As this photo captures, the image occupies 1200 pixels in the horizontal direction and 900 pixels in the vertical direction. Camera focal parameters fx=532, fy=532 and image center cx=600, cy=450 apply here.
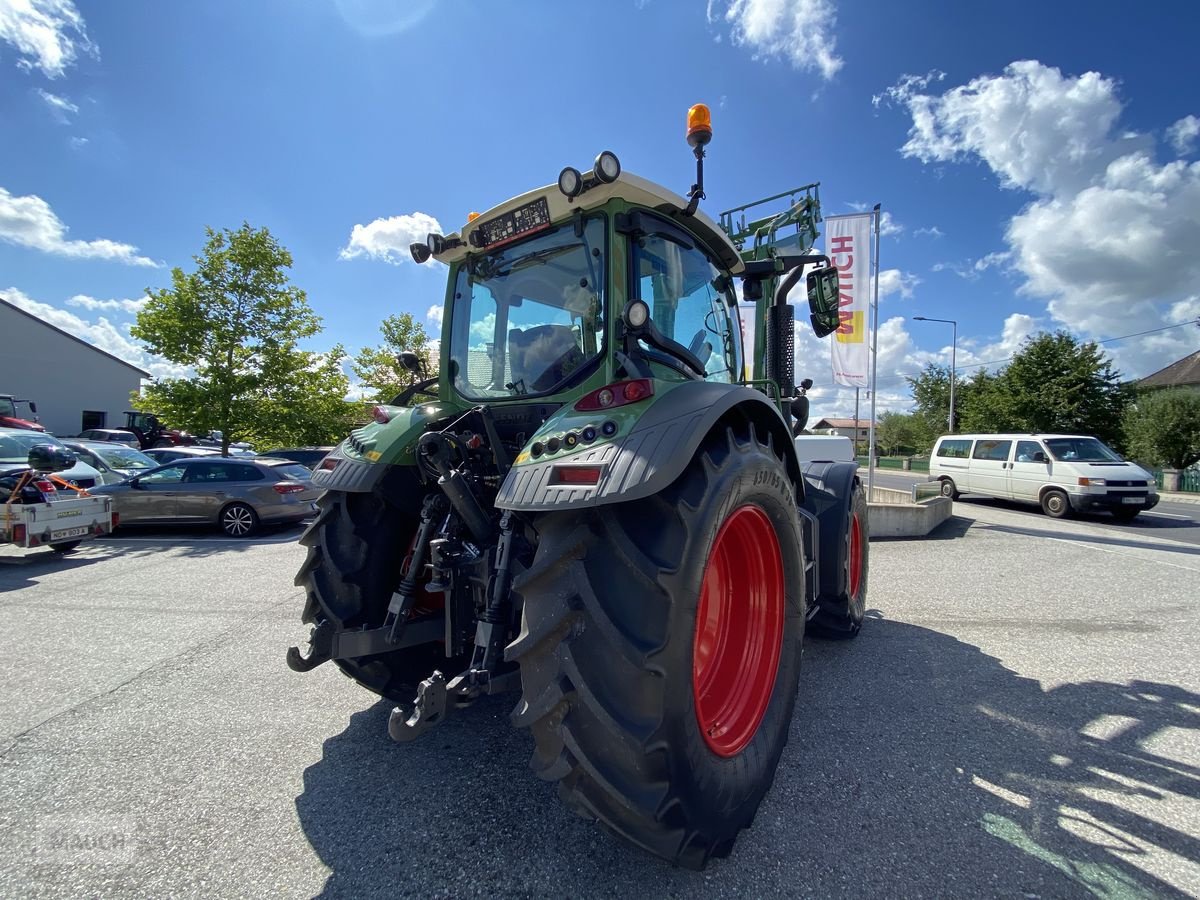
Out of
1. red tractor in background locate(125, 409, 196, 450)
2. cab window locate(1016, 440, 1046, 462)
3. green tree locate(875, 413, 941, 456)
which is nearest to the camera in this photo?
cab window locate(1016, 440, 1046, 462)

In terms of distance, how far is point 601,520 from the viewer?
1.62m

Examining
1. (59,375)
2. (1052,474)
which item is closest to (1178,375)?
(1052,474)

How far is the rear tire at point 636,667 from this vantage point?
144cm

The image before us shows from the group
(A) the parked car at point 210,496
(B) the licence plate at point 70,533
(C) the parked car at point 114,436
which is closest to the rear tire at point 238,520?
(A) the parked car at point 210,496

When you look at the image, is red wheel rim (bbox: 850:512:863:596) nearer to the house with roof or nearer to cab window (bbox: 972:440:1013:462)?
cab window (bbox: 972:440:1013:462)

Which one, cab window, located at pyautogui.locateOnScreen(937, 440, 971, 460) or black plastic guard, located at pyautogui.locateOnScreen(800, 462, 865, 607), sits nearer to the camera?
black plastic guard, located at pyautogui.locateOnScreen(800, 462, 865, 607)

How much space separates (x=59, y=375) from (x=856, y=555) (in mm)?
41767

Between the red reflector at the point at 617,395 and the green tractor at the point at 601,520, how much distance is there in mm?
11

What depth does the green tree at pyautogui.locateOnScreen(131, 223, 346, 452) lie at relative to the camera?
1158 cm

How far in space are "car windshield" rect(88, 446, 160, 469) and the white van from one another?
1835 centimetres

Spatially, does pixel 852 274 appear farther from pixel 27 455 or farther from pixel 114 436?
pixel 114 436

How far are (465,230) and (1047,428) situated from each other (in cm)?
2893

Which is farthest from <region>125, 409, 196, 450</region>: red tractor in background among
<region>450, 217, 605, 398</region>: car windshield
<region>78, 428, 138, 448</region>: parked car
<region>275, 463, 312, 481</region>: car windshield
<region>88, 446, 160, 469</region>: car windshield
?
<region>450, 217, 605, 398</region>: car windshield

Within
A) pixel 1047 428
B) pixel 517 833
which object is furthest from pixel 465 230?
pixel 1047 428
